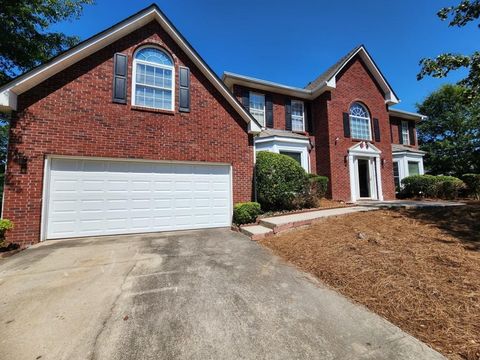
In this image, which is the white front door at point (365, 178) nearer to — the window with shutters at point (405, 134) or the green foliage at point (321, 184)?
the green foliage at point (321, 184)

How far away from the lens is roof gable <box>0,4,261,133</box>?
604cm

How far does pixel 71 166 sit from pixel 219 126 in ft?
15.5

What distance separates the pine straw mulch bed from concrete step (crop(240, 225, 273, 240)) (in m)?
0.24

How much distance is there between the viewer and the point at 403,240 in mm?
4926

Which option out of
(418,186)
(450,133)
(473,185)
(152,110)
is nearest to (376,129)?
(418,186)

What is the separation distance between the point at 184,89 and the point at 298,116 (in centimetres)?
808

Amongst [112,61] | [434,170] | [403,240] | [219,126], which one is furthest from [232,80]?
[434,170]

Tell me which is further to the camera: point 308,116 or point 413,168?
point 413,168

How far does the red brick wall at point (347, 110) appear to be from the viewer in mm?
12609

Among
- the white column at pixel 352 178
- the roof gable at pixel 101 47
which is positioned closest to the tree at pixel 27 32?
the roof gable at pixel 101 47

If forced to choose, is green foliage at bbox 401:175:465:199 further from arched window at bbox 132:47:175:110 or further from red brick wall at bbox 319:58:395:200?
arched window at bbox 132:47:175:110

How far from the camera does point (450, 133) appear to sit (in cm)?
2319

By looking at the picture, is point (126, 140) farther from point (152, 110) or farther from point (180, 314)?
point (180, 314)

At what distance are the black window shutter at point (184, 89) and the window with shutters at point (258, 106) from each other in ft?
17.4
